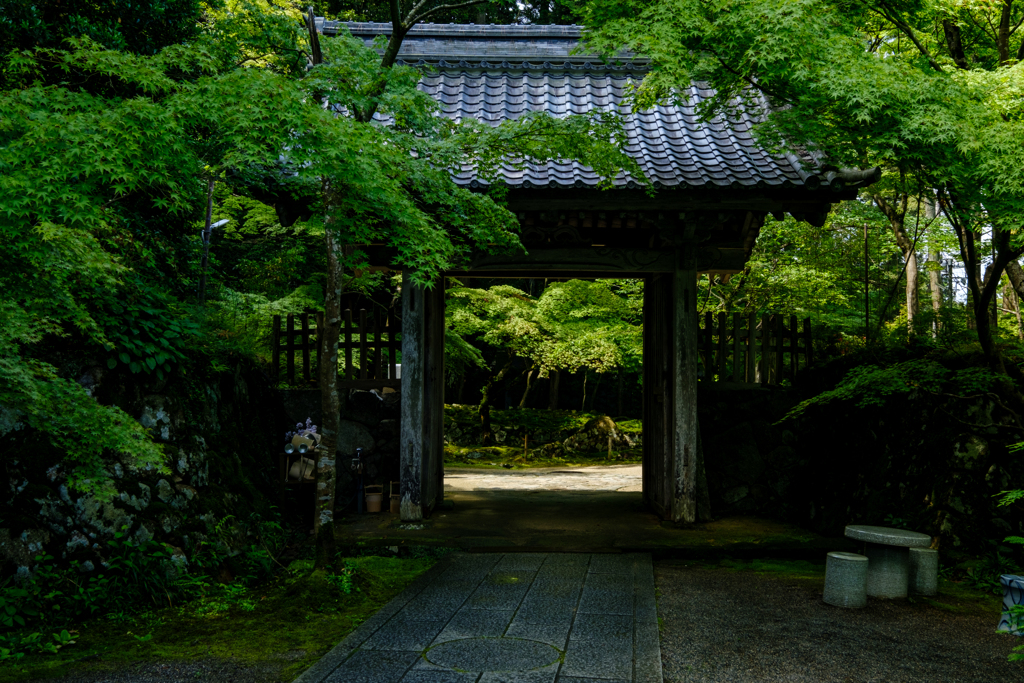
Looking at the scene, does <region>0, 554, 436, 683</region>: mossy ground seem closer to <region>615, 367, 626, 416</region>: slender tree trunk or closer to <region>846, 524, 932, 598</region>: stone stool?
<region>846, 524, 932, 598</region>: stone stool

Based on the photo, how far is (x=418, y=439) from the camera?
331 inches

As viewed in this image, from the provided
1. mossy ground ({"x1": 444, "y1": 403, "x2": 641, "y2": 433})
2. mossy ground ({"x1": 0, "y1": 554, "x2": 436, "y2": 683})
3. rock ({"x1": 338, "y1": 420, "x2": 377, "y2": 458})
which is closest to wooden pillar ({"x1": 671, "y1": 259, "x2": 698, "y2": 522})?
mossy ground ({"x1": 0, "y1": 554, "x2": 436, "y2": 683})

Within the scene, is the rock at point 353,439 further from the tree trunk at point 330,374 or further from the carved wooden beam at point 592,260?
the tree trunk at point 330,374

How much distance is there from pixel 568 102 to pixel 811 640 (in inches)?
274

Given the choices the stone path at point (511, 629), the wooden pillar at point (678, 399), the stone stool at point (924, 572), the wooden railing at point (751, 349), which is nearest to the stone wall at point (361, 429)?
the stone path at point (511, 629)

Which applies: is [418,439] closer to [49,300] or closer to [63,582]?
[63,582]

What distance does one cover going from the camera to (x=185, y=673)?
14.1ft

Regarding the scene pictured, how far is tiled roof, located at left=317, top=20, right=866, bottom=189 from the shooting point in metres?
7.53

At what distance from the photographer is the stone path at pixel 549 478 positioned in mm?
12820

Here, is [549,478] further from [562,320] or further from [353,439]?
[353,439]

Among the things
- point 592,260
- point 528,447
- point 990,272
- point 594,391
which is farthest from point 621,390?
point 990,272

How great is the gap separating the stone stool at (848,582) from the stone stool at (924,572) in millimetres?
602

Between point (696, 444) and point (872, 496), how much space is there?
192cm

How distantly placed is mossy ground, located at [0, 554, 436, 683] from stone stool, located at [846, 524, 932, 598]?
392 cm
